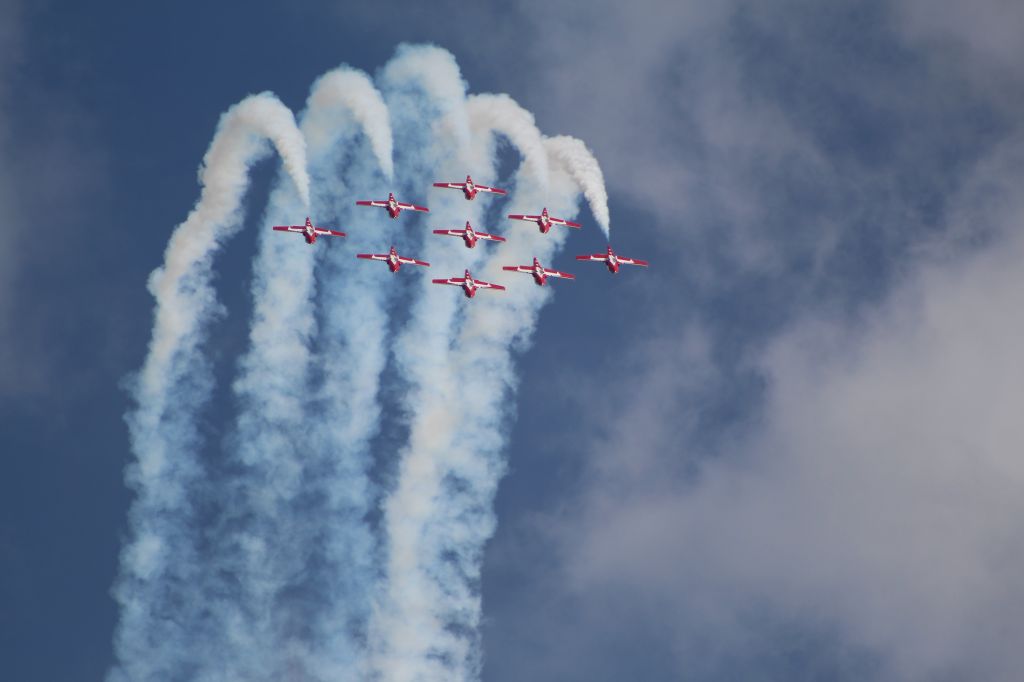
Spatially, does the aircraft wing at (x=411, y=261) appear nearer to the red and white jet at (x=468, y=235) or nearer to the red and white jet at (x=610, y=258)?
the red and white jet at (x=468, y=235)

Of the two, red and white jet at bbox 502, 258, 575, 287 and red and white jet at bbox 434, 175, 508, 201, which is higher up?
red and white jet at bbox 434, 175, 508, 201

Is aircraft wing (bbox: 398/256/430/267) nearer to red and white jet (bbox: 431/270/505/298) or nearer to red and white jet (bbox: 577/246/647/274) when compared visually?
red and white jet (bbox: 431/270/505/298)

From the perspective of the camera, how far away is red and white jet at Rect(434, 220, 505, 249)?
486 ft

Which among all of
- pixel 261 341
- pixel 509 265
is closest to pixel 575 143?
pixel 509 265

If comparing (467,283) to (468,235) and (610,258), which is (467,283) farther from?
(610,258)

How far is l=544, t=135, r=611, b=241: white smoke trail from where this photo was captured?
140 metres

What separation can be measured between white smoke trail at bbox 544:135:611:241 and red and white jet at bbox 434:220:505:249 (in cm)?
817

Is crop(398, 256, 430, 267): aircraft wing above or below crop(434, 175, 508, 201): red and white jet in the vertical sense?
below

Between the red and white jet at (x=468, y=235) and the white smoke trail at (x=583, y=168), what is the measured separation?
8173 mm

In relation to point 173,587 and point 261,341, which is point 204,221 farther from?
point 173,587

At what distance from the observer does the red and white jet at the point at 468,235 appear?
148 m

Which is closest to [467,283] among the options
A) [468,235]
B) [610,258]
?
[468,235]

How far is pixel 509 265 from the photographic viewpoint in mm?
150000

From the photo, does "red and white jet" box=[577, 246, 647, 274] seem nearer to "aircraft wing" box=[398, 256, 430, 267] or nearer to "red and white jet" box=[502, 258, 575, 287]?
"red and white jet" box=[502, 258, 575, 287]
